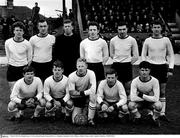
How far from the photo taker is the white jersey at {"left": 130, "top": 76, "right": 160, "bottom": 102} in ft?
15.4

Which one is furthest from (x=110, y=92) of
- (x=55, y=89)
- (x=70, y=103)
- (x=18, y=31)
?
(x=18, y=31)

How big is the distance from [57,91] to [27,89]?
47 cm

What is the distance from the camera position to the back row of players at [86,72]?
480 cm

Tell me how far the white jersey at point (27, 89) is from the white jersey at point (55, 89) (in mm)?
118

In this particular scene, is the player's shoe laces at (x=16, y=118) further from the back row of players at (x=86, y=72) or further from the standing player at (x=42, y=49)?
the standing player at (x=42, y=49)

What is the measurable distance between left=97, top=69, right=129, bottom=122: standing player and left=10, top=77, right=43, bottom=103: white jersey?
94 centimetres

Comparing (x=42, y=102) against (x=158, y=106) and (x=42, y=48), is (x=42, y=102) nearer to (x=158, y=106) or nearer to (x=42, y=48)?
(x=42, y=48)

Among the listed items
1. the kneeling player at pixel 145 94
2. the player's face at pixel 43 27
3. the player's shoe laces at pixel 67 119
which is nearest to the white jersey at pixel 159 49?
the kneeling player at pixel 145 94

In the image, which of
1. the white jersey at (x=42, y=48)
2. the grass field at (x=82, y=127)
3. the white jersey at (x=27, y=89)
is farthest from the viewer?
the white jersey at (x=42, y=48)

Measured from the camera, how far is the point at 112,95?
16.1 ft

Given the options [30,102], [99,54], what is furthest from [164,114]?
[30,102]

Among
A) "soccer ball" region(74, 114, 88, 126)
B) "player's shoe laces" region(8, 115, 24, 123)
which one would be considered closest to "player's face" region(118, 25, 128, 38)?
"soccer ball" region(74, 114, 88, 126)

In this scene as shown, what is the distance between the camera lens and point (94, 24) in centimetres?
510

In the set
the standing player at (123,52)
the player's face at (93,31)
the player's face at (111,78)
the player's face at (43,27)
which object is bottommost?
the player's face at (111,78)
